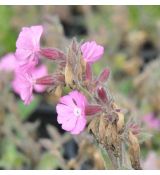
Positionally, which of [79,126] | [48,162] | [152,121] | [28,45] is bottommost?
[48,162]

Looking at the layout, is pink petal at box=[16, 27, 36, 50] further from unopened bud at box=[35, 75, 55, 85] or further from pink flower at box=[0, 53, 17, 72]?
pink flower at box=[0, 53, 17, 72]

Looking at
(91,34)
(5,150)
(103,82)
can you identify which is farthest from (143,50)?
(103,82)

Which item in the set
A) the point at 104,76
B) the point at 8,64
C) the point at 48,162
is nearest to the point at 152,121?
the point at 48,162

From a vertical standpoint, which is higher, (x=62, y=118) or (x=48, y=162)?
(x=62, y=118)

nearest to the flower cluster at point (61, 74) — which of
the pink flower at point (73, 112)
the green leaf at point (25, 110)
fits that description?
the pink flower at point (73, 112)

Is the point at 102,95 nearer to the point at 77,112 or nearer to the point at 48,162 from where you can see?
the point at 77,112

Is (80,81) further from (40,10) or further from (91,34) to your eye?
(40,10)

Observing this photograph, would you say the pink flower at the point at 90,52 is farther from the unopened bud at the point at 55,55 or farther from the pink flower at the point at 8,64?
the pink flower at the point at 8,64

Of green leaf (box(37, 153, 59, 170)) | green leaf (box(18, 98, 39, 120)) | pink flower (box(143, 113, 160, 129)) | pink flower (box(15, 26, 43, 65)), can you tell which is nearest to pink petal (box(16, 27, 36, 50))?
pink flower (box(15, 26, 43, 65))

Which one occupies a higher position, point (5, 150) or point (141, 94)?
point (141, 94)
